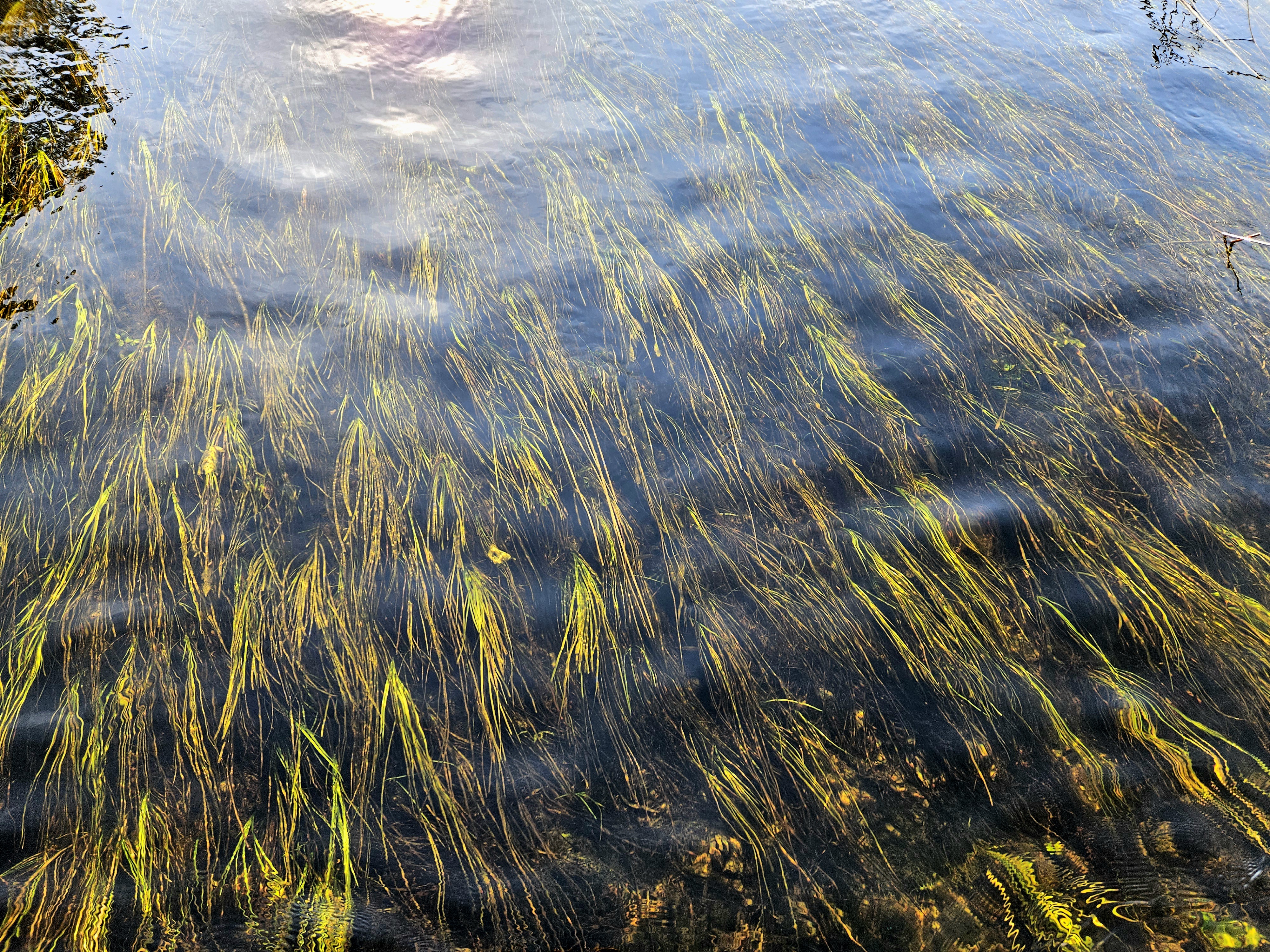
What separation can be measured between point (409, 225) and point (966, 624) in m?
2.28

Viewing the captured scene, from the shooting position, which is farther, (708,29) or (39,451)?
(708,29)

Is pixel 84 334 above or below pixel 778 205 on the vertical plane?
below

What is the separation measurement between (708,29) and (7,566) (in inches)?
143

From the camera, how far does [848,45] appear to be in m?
3.91

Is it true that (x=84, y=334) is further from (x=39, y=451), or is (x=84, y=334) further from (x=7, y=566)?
(x=7, y=566)

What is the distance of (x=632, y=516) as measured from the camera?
7.27 ft

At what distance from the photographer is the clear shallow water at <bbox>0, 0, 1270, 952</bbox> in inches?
63.8

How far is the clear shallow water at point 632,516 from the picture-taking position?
1.62 meters

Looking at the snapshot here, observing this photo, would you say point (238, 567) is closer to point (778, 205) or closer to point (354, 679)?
point (354, 679)

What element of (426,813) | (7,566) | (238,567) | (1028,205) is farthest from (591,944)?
(1028,205)

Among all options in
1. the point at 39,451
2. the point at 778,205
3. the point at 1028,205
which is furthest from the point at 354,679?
the point at 1028,205

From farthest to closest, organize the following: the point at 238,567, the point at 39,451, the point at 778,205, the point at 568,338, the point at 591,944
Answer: the point at 778,205, the point at 568,338, the point at 39,451, the point at 238,567, the point at 591,944

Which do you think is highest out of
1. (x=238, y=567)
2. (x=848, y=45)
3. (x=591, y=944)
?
(x=848, y=45)

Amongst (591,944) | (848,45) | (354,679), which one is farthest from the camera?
(848,45)
